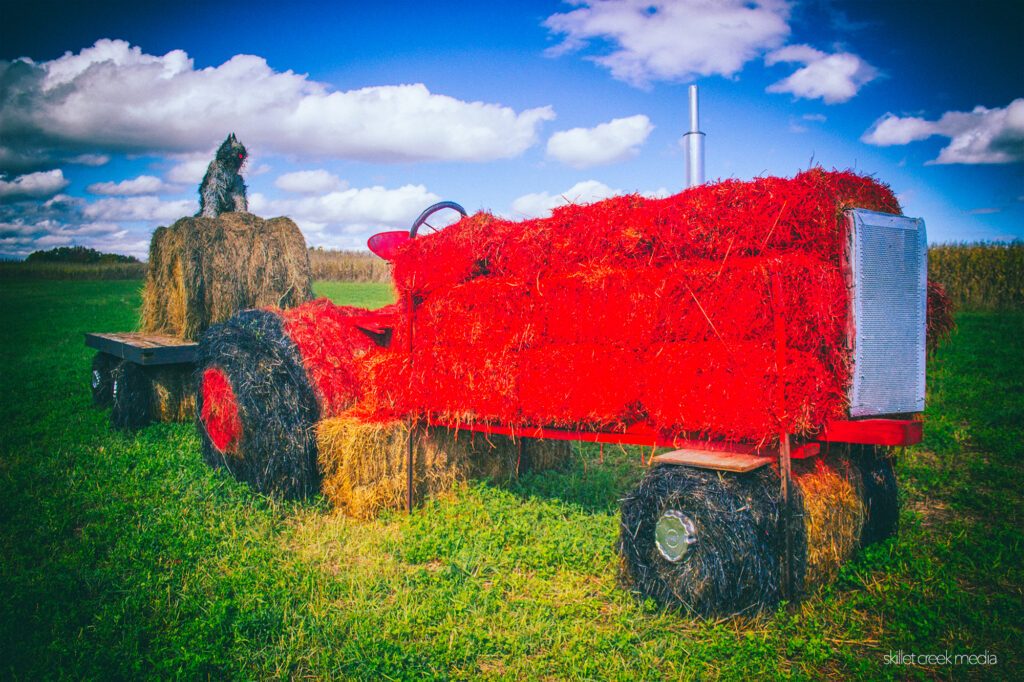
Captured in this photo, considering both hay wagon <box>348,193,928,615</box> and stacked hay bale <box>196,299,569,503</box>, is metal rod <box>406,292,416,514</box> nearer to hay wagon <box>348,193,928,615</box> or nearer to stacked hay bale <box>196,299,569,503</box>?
stacked hay bale <box>196,299,569,503</box>

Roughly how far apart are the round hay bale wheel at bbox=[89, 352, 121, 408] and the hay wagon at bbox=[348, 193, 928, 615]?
8814 millimetres

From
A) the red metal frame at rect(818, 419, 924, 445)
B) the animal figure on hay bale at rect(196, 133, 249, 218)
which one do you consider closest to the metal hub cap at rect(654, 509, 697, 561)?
the red metal frame at rect(818, 419, 924, 445)

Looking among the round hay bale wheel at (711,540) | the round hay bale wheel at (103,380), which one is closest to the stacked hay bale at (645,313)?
the round hay bale wheel at (711,540)

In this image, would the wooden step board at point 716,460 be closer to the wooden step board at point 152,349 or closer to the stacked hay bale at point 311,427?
the stacked hay bale at point 311,427

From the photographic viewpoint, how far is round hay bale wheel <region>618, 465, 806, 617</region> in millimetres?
3357

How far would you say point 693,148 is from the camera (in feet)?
16.0

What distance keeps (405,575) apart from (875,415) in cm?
347

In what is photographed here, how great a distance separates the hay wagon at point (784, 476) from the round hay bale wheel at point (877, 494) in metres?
0.46

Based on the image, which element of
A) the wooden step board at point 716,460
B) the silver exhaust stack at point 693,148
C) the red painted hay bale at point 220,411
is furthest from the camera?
the red painted hay bale at point 220,411

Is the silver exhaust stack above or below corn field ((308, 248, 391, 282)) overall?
below

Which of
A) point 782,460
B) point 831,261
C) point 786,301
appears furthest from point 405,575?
point 831,261

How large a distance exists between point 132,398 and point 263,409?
3.97 meters

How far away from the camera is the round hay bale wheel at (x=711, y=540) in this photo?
3357mm

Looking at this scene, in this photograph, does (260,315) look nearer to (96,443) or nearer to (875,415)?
(96,443)
